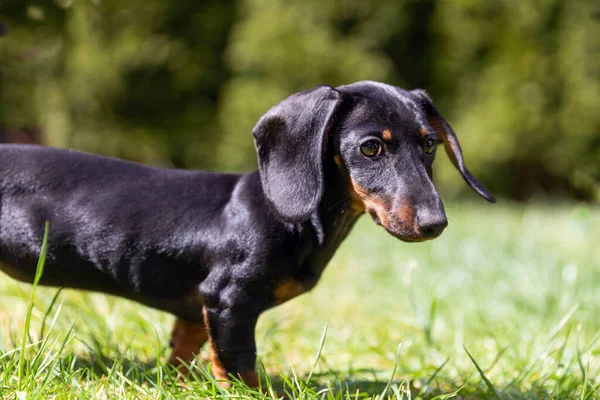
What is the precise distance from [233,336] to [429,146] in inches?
34.6

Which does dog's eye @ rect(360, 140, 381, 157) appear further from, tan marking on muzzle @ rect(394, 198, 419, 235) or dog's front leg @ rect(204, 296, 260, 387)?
dog's front leg @ rect(204, 296, 260, 387)

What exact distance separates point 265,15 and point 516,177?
511cm

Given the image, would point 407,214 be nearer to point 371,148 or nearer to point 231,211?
point 371,148

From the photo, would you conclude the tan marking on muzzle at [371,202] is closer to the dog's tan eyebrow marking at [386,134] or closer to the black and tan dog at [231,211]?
the black and tan dog at [231,211]

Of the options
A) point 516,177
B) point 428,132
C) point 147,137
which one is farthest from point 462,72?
point 428,132

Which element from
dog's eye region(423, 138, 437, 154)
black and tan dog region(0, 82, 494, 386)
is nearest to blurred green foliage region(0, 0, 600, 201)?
black and tan dog region(0, 82, 494, 386)

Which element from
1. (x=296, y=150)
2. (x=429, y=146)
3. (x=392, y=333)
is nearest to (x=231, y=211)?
(x=296, y=150)

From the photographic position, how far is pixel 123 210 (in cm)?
221

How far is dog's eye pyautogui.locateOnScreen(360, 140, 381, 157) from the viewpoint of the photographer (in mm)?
2041

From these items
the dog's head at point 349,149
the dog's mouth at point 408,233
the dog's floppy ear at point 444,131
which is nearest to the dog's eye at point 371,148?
the dog's head at point 349,149

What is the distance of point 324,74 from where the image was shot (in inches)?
396

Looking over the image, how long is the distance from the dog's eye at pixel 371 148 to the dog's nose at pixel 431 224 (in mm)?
278

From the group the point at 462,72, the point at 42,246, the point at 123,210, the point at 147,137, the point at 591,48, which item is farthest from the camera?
the point at 147,137

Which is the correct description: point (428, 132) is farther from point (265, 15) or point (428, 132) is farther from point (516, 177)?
point (516, 177)
